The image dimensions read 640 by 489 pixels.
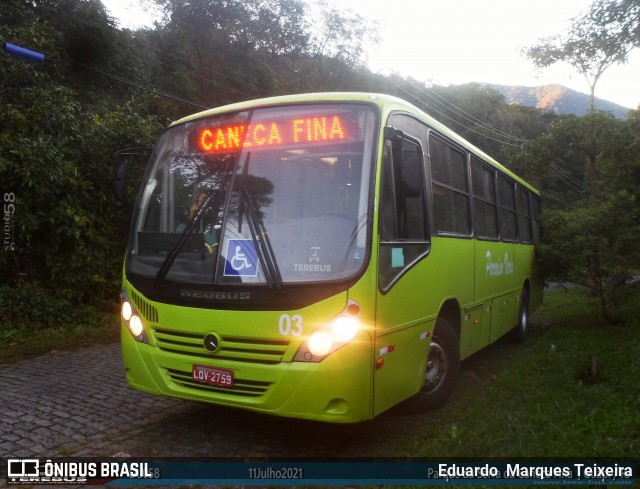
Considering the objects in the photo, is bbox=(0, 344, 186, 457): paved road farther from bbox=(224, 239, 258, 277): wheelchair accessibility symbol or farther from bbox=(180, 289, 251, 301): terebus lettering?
bbox=(224, 239, 258, 277): wheelchair accessibility symbol

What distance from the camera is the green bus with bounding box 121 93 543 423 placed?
417cm

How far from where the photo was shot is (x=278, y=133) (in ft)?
15.7

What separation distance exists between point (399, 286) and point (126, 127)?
838 cm

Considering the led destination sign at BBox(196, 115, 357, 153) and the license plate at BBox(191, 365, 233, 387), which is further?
the led destination sign at BBox(196, 115, 357, 153)

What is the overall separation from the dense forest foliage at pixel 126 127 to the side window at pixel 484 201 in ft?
8.94

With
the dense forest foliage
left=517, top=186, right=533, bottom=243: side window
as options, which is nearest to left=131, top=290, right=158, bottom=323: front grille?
the dense forest foliage

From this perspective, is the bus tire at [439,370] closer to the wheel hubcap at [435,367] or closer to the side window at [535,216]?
the wheel hubcap at [435,367]

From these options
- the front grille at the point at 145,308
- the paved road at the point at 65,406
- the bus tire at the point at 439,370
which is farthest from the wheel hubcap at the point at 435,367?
the front grille at the point at 145,308

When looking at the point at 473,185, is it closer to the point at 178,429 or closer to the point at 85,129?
the point at 178,429

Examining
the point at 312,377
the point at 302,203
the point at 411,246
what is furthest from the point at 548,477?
the point at 302,203

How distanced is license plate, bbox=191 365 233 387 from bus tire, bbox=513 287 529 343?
23.2ft

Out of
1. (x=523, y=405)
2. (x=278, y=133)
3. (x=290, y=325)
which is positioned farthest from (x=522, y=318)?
(x=290, y=325)

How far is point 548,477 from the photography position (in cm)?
398

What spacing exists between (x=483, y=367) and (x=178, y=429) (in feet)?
15.4
